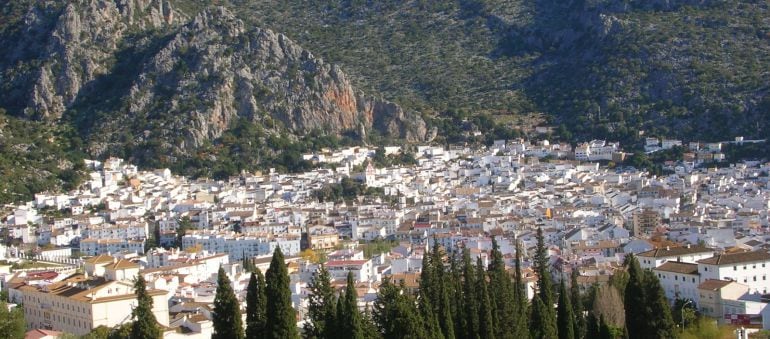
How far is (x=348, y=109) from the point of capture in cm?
9356

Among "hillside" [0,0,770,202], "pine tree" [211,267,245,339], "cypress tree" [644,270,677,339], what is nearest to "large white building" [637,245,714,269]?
"cypress tree" [644,270,677,339]

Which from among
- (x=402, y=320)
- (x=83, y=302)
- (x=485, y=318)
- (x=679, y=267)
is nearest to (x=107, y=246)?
(x=83, y=302)

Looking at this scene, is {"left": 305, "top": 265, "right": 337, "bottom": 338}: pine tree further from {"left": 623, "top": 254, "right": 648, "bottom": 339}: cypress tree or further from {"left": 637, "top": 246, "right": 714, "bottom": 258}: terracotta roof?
{"left": 637, "top": 246, "right": 714, "bottom": 258}: terracotta roof

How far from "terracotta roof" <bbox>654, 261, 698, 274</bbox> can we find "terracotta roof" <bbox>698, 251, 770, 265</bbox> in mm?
380

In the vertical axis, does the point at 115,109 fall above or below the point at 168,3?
below

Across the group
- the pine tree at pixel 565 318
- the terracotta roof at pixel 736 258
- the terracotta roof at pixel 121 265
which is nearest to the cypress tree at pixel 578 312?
the pine tree at pixel 565 318

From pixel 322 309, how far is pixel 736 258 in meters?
17.2

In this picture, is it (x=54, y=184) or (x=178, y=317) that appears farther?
(x=54, y=184)

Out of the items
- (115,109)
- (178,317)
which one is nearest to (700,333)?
(178,317)

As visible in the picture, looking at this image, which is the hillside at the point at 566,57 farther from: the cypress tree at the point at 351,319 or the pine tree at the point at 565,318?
the cypress tree at the point at 351,319

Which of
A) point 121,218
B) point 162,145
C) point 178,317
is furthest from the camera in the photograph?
point 162,145

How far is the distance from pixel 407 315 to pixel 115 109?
6377 cm

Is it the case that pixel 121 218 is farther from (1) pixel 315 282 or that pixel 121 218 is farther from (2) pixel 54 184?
(1) pixel 315 282

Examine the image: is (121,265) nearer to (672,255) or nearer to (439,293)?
(439,293)
